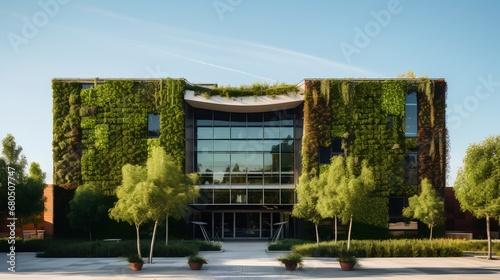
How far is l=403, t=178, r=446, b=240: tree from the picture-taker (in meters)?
39.7

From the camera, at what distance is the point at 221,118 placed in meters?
48.3

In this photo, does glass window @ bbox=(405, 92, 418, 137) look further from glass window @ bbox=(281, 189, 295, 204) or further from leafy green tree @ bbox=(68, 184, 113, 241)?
leafy green tree @ bbox=(68, 184, 113, 241)

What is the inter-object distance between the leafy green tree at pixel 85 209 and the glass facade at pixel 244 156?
856 centimetres

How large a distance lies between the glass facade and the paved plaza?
1432 cm

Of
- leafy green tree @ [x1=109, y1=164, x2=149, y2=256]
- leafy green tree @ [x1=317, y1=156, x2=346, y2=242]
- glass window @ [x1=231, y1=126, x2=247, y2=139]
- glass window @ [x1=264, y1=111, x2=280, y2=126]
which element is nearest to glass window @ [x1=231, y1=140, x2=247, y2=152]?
glass window @ [x1=231, y1=126, x2=247, y2=139]

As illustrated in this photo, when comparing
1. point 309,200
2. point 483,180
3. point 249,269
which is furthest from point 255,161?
point 249,269

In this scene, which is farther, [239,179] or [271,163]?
[271,163]

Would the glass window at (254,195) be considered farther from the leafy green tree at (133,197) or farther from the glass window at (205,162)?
the leafy green tree at (133,197)

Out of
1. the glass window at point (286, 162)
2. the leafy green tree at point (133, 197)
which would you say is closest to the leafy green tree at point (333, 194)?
the leafy green tree at point (133, 197)

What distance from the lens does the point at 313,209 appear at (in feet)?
120

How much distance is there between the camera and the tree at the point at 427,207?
39719mm

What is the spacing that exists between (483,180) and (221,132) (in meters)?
22.1

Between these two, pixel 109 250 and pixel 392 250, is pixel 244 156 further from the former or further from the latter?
pixel 392 250

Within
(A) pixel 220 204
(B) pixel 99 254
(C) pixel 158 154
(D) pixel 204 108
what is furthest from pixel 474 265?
(D) pixel 204 108
